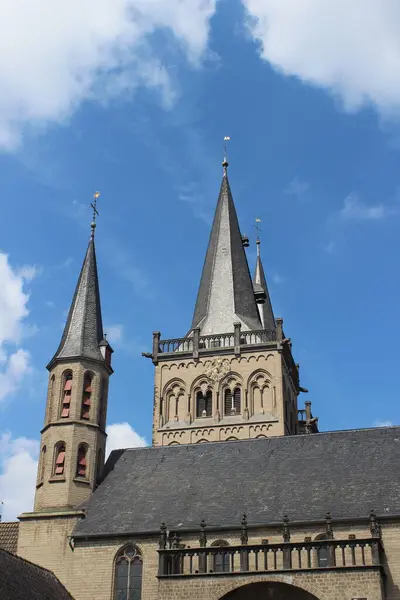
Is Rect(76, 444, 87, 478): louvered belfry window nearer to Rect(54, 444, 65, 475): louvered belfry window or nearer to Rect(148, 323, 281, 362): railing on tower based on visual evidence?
Rect(54, 444, 65, 475): louvered belfry window

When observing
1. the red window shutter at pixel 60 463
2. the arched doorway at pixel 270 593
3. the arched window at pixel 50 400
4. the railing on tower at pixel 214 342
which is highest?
the railing on tower at pixel 214 342

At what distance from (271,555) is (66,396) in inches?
508

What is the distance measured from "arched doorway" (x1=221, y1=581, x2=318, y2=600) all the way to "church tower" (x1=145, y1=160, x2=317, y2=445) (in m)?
18.3

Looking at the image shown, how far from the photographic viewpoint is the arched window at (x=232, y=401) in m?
51.3

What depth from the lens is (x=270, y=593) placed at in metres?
30.2

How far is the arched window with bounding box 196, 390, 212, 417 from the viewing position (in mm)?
51656

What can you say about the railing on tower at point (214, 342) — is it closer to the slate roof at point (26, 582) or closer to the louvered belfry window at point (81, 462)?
the louvered belfry window at point (81, 462)

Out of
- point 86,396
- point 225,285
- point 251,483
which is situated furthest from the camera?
point 225,285

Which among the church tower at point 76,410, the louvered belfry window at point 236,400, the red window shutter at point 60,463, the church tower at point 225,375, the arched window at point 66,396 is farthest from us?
the louvered belfry window at point 236,400

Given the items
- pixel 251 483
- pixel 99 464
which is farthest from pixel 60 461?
pixel 251 483

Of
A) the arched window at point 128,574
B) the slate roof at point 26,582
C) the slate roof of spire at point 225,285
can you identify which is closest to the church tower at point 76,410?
the arched window at point 128,574

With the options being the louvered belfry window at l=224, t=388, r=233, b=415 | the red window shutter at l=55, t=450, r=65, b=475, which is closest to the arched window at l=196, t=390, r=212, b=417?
the louvered belfry window at l=224, t=388, r=233, b=415

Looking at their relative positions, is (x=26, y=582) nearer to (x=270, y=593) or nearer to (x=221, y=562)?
(x=221, y=562)

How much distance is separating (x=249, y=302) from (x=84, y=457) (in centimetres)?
2123
